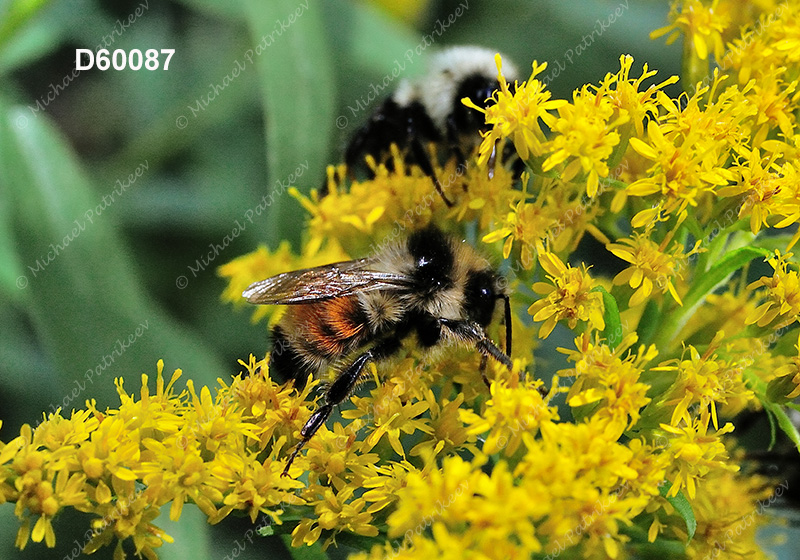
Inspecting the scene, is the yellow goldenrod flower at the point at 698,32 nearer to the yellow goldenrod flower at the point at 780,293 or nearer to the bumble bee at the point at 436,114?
the bumble bee at the point at 436,114

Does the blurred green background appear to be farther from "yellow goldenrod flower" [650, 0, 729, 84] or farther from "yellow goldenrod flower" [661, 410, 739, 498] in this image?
"yellow goldenrod flower" [661, 410, 739, 498]

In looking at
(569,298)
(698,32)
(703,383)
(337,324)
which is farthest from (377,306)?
(698,32)

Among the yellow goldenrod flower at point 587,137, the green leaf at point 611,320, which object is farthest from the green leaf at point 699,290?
the yellow goldenrod flower at point 587,137

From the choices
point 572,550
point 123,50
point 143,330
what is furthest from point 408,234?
point 123,50

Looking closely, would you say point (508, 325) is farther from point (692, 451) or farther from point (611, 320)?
point (692, 451)

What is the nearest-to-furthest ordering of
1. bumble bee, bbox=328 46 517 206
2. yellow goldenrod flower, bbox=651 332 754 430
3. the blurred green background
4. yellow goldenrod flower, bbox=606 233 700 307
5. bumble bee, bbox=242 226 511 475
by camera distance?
yellow goldenrod flower, bbox=651 332 754 430
yellow goldenrod flower, bbox=606 233 700 307
bumble bee, bbox=242 226 511 475
bumble bee, bbox=328 46 517 206
the blurred green background

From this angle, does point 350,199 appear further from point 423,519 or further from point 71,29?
→ point 71,29

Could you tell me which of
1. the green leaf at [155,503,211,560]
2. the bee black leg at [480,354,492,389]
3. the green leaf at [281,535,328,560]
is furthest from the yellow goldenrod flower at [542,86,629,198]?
the green leaf at [155,503,211,560]
